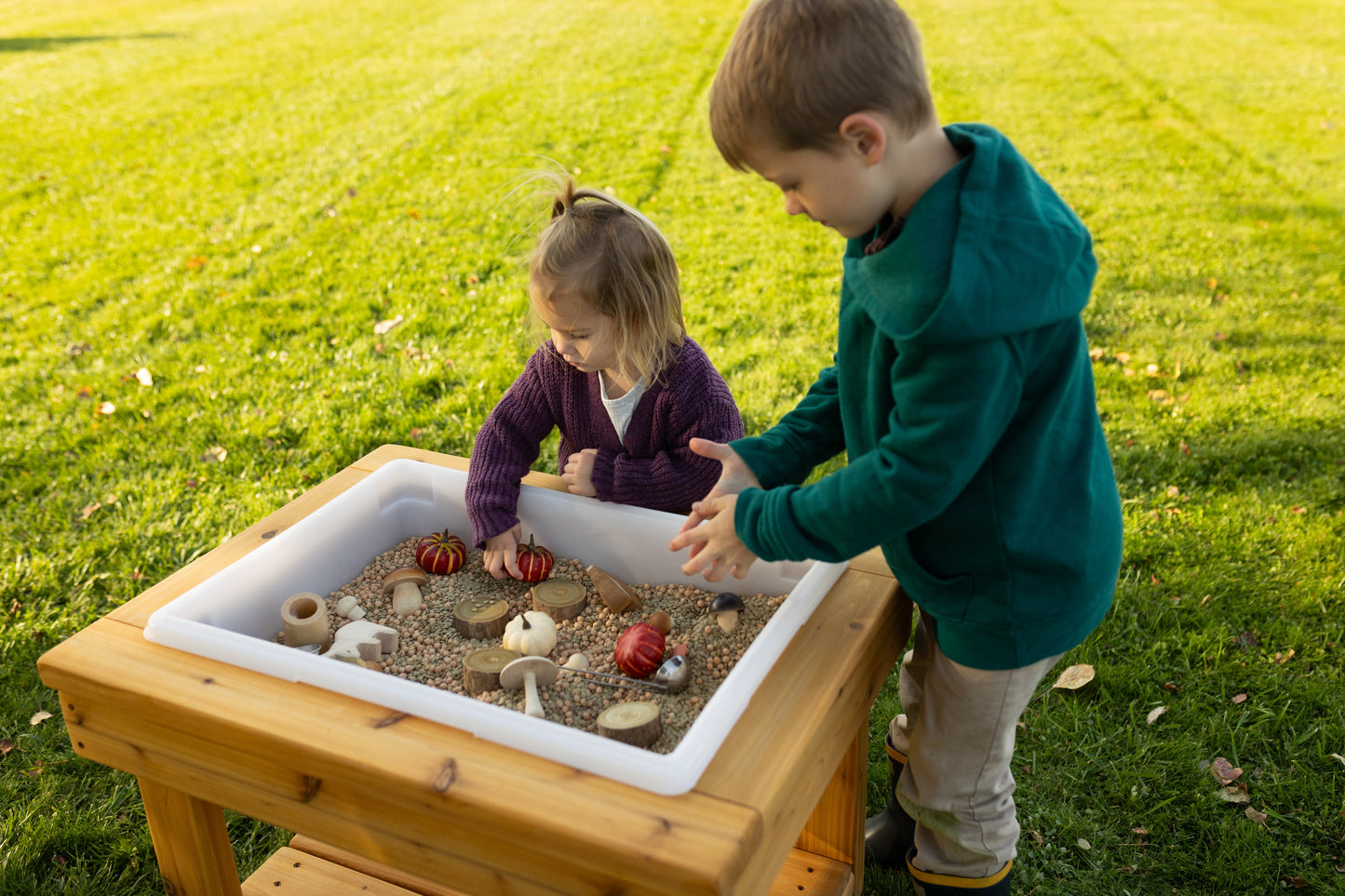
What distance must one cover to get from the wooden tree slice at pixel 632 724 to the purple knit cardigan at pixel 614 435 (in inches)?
20.7

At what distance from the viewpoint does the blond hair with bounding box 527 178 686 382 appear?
5.80 ft

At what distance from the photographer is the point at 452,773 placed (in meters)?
1.22

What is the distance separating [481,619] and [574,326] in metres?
0.52

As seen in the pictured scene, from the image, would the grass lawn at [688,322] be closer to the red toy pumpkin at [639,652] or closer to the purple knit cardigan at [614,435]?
the purple knit cardigan at [614,435]

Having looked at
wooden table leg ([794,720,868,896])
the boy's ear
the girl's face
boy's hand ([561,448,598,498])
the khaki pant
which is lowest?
wooden table leg ([794,720,868,896])

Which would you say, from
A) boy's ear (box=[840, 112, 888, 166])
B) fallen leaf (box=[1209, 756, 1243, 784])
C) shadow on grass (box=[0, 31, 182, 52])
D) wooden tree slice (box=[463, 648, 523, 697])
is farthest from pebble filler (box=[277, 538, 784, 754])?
shadow on grass (box=[0, 31, 182, 52])

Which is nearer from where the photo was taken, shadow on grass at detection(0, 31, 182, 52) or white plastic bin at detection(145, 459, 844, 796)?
white plastic bin at detection(145, 459, 844, 796)

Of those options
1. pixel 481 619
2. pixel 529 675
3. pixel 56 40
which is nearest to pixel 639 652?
pixel 529 675

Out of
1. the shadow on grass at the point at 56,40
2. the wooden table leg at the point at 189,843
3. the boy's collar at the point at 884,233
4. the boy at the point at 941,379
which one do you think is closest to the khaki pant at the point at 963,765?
the boy at the point at 941,379

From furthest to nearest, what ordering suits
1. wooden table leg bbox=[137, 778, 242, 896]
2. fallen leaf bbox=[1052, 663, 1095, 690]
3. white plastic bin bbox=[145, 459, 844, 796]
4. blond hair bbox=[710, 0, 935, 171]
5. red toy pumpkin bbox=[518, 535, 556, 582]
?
fallen leaf bbox=[1052, 663, 1095, 690], red toy pumpkin bbox=[518, 535, 556, 582], wooden table leg bbox=[137, 778, 242, 896], white plastic bin bbox=[145, 459, 844, 796], blond hair bbox=[710, 0, 935, 171]

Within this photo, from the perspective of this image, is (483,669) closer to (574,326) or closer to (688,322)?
(574,326)

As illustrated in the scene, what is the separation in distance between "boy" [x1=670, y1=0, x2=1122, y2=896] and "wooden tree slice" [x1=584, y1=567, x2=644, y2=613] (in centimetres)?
31

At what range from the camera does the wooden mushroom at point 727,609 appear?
170 centimetres

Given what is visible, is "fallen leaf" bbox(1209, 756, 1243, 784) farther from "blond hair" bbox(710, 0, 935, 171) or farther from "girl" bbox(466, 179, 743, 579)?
"blond hair" bbox(710, 0, 935, 171)
